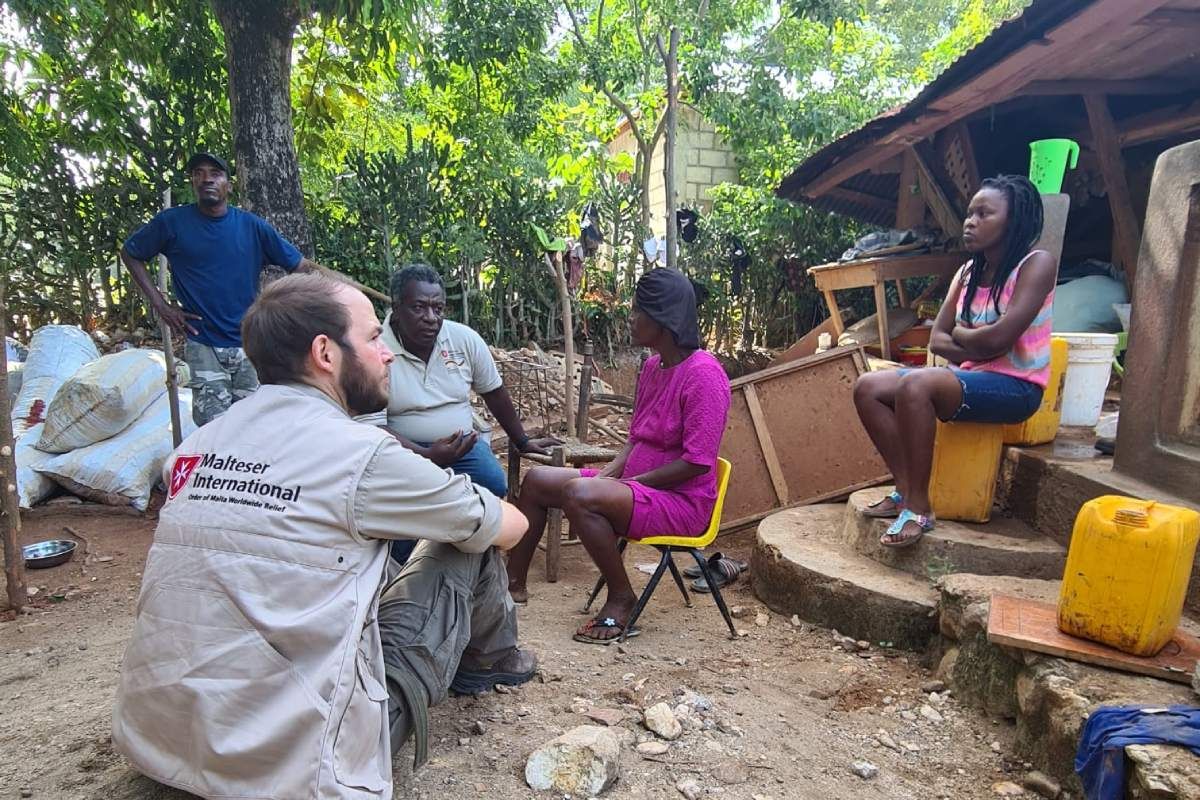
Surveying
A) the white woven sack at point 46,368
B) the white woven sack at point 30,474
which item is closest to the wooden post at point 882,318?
the white woven sack at point 30,474

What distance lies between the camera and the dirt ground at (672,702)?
208 cm

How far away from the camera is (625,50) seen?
1059 centimetres

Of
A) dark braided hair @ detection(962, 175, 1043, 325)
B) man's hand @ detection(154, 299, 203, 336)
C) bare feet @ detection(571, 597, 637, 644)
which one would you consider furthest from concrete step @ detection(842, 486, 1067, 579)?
man's hand @ detection(154, 299, 203, 336)

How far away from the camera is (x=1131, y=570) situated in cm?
211

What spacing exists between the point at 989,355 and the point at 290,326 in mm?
2746

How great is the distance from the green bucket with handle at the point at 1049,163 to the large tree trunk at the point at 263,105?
5.03 meters

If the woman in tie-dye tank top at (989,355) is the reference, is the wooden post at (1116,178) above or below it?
above

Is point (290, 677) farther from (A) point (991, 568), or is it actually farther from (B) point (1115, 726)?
(A) point (991, 568)

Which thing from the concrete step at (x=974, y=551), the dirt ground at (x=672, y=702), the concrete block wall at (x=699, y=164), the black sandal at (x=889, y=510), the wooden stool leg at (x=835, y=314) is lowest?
the dirt ground at (x=672, y=702)

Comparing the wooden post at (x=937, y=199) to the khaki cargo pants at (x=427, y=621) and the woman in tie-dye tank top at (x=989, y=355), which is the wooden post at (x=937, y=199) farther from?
the khaki cargo pants at (x=427, y=621)

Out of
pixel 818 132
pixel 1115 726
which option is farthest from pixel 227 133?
pixel 1115 726

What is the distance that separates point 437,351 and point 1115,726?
9.68ft

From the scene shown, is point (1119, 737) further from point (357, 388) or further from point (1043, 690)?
point (357, 388)

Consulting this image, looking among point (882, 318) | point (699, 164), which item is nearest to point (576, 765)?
point (882, 318)
